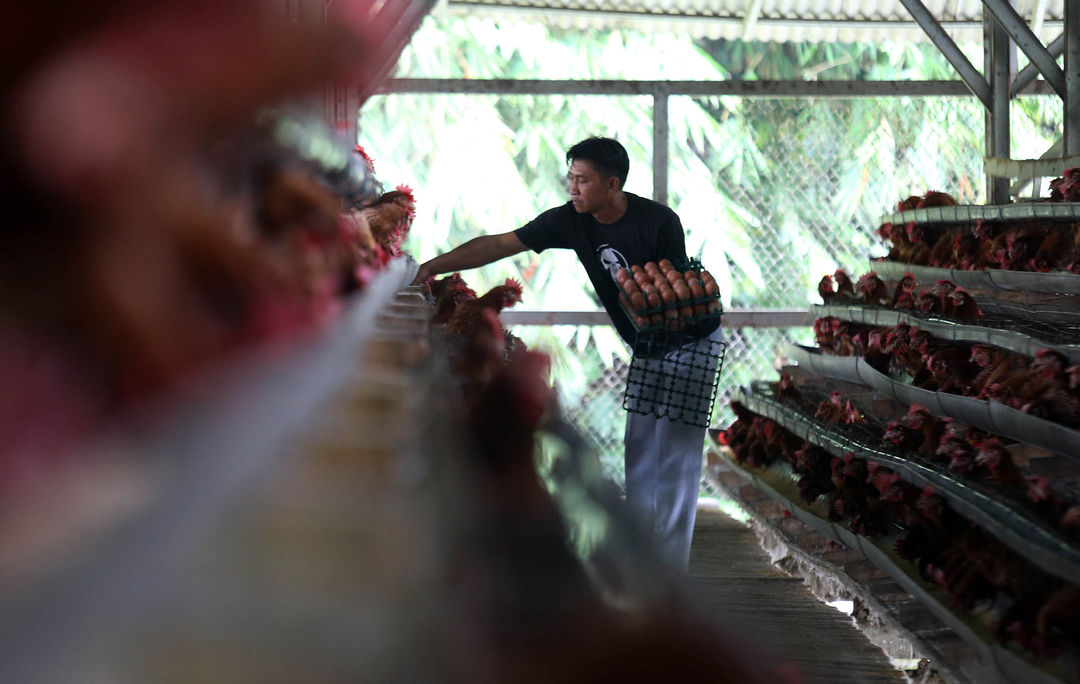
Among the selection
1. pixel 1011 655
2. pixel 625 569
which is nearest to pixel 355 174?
pixel 625 569

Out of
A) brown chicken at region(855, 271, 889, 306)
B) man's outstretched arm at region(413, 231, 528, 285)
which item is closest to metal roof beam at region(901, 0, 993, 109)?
brown chicken at region(855, 271, 889, 306)

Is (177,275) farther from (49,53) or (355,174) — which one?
(355,174)

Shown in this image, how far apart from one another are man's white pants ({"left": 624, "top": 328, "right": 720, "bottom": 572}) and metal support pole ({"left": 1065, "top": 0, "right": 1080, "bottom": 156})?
7.09 ft

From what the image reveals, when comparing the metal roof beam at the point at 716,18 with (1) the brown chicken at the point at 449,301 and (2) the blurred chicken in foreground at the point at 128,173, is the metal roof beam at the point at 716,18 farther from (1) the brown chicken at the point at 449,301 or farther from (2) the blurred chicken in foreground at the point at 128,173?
(2) the blurred chicken in foreground at the point at 128,173

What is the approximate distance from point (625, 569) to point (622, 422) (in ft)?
27.1

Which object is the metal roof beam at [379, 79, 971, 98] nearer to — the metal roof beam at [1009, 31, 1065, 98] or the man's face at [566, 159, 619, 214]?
the metal roof beam at [1009, 31, 1065, 98]

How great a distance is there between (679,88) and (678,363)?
2.27m

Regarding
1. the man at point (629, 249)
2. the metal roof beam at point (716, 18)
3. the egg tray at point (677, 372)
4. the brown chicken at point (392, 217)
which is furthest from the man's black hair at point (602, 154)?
the metal roof beam at point (716, 18)

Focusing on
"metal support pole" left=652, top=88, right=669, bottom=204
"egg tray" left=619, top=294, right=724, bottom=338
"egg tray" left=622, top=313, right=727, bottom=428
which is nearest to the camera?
"egg tray" left=619, top=294, right=724, bottom=338

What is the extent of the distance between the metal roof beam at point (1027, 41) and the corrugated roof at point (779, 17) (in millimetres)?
2107

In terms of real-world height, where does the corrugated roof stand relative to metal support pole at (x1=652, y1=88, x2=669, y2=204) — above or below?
above

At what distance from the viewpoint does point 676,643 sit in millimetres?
618

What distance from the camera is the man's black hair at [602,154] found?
3.99m

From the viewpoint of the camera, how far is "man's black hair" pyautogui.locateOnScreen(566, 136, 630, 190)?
399 cm
